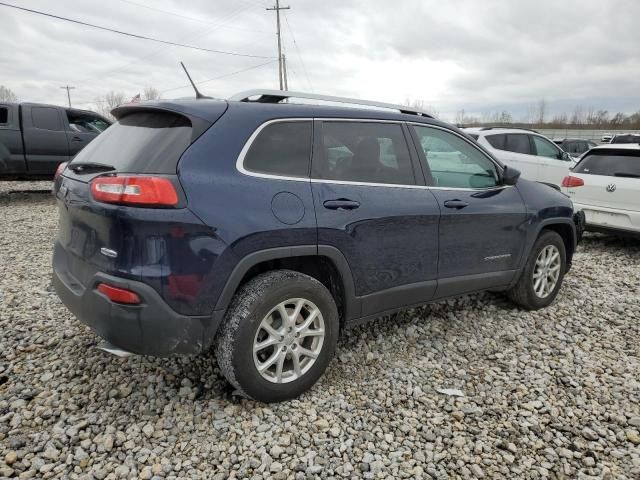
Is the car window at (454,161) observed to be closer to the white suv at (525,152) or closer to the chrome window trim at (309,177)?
the chrome window trim at (309,177)

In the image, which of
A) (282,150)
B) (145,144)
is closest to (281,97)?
(282,150)

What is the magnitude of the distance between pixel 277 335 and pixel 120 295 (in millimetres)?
858

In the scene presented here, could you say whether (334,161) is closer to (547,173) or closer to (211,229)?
(211,229)

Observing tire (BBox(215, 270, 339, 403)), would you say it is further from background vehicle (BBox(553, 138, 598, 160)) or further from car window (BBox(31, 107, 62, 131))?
background vehicle (BBox(553, 138, 598, 160))

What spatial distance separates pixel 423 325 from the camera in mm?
3910

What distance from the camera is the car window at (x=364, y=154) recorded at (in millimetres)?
2873

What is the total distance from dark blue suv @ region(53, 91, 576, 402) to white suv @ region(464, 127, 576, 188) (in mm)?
6318

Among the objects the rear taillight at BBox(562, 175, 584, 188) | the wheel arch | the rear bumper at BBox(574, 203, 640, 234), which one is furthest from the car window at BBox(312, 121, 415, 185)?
the rear taillight at BBox(562, 175, 584, 188)

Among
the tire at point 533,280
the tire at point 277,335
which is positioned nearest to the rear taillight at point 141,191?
the tire at point 277,335

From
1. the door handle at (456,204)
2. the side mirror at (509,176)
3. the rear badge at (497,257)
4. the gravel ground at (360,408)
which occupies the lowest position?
the gravel ground at (360,408)

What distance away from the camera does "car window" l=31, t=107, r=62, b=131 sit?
30.4 feet

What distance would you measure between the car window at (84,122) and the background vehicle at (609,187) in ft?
29.6

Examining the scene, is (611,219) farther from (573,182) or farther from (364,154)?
(364,154)

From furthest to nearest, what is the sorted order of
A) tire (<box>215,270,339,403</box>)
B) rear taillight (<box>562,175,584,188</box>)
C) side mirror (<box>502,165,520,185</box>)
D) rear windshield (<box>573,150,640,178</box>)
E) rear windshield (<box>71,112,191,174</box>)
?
1. rear taillight (<box>562,175,584,188</box>)
2. rear windshield (<box>573,150,640,178</box>)
3. side mirror (<box>502,165,520,185</box>)
4. tire (<box>215,270,339,403</box>)
5. rear windshield (<box>71,112,191,174</box>)
